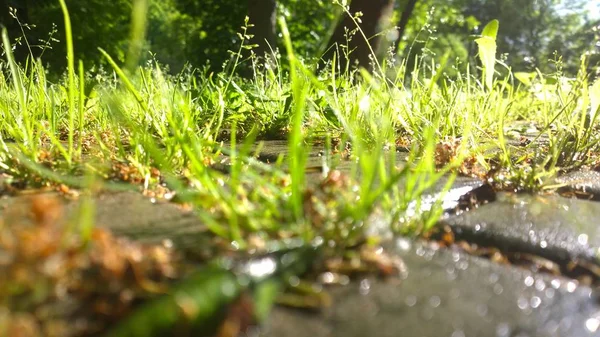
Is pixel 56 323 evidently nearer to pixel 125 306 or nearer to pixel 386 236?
pixel 125 306

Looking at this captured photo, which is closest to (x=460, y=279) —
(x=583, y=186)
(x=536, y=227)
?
(x=536, y=227)

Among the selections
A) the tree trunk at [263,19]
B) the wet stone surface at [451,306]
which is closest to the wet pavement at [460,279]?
the wet stone surface at [451,306]

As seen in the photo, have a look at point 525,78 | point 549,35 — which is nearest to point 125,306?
point 525,78

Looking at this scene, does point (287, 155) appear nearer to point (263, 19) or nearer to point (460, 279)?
point (460, 279)

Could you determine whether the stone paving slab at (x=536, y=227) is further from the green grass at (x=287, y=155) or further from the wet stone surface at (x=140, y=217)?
the wet stone surface at (x=140, y=217)

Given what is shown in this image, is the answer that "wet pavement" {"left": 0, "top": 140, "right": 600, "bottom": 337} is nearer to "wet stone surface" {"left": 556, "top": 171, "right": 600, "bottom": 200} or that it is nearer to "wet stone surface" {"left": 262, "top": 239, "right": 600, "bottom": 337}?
"wet stone surface" {"left": 262, "top": 239, "right": 600, "bottom": 337}
